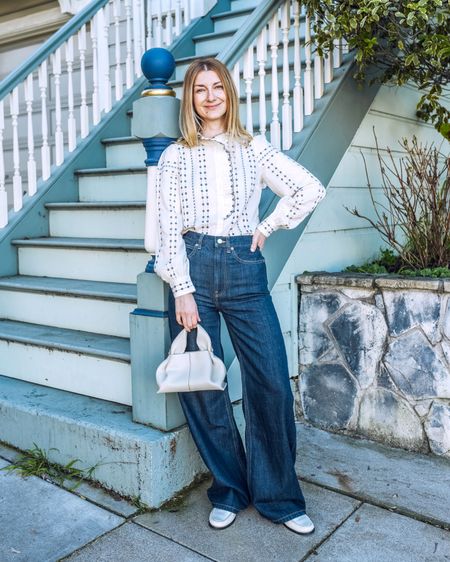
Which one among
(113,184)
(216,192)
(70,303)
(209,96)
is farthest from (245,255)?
(113,184)

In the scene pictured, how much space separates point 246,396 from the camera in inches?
92.9

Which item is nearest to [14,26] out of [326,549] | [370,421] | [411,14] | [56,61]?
[56,61]

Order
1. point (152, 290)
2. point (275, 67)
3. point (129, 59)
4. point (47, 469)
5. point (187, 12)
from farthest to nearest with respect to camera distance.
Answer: point (187, 12) → point (129, 59) → point (275, 67) → point (47, 469) → point (152, 290)

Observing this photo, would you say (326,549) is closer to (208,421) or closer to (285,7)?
(208,421)

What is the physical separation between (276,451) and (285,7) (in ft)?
7.60

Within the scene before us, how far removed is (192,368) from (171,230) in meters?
0.51

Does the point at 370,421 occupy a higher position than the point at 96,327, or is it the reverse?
the point at 96,327

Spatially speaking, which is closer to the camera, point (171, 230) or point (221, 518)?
point (171, 230)

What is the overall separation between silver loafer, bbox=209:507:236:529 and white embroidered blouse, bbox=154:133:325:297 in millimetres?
864

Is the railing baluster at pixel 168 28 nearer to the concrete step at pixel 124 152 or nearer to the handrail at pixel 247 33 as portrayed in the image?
the concrete step at pixel 124 152

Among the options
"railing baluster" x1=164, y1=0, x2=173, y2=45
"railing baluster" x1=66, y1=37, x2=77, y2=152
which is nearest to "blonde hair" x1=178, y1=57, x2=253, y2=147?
"railing baluster" x1=66, y1=37, x2=77, y2=152

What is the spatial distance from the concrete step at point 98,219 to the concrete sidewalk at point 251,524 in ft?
5.13

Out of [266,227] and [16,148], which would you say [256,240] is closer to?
[266,227]

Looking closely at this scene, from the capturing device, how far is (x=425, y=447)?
293cm
